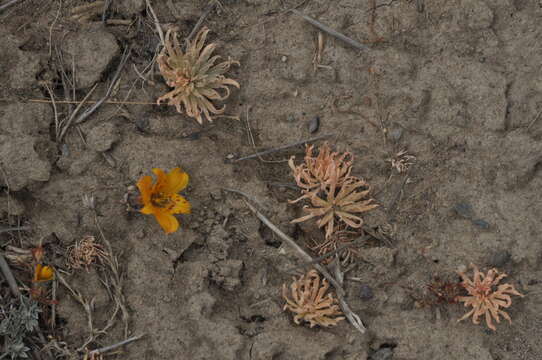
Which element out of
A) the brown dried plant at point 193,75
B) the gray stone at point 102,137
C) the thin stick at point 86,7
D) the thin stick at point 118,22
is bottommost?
the gray stone at point 102,137

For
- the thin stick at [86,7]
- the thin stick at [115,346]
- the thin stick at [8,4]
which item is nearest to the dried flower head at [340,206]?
the thin stick at [115,346]

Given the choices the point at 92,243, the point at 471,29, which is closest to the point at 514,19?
the point at 471,29

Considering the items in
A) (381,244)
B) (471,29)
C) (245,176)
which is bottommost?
(381,244)

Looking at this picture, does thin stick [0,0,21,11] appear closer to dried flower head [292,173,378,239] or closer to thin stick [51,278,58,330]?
thin stick [51,278,58,330]

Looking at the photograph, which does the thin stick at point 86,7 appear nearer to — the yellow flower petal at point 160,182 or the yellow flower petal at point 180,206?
the yellow flower petal at point 160,182

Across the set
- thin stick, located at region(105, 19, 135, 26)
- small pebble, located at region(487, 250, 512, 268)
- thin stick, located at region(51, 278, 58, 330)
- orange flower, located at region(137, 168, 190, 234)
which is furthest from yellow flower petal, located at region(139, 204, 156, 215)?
small pebble, located at region(487, 250, 512, 268)

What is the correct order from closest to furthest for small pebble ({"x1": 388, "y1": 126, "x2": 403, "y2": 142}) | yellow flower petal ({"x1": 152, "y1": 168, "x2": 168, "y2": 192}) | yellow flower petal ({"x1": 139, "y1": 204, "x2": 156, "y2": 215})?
yellow flower petal ({"x1": 139, "y1": 204, "x2": 156, "y2": 215})
yellow flower petal ({"x1": 152, "y1": 168, "x2": 168, "y2": 192})
small pebble ({"x1": 388, "y1": 126, "x2": 403, "y2": 142})

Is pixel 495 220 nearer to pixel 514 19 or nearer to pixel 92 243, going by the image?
pixel 514 19
